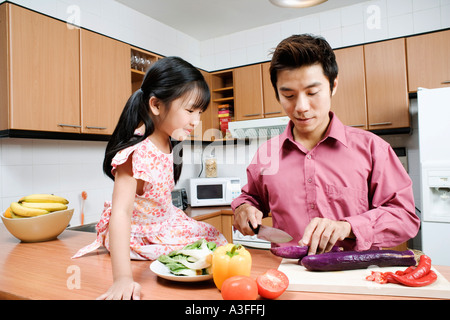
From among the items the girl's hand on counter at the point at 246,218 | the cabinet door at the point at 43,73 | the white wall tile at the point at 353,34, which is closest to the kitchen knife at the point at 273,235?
the girl's hand on counter at the point at 246,218

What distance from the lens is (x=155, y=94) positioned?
40.3 inches

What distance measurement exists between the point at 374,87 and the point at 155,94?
2.21 metres

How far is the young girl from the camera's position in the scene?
0.97 meters

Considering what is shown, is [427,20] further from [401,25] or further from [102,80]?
[102,80]

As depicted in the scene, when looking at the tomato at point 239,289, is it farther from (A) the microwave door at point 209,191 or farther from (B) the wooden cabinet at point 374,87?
(A) the microwave door at point 209,191

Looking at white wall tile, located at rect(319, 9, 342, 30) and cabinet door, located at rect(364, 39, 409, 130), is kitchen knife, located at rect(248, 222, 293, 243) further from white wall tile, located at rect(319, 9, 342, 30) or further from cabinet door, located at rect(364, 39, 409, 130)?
white wall tile, located at rect(319, 9, 342, 30)

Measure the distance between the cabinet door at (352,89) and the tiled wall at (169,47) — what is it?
1.18 feet

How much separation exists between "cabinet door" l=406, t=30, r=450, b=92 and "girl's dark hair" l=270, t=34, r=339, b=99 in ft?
6.01

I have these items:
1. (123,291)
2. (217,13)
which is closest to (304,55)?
(123,291)

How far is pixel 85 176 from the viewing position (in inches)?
97.1

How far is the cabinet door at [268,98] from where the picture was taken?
10.0 feet

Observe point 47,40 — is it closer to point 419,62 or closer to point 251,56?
point 251,56
